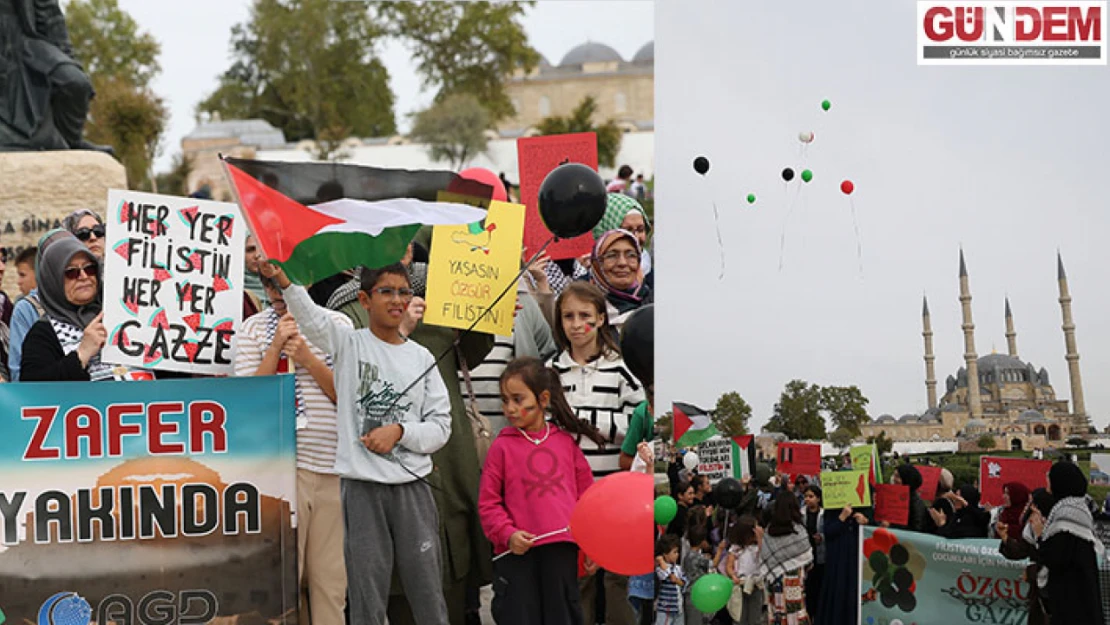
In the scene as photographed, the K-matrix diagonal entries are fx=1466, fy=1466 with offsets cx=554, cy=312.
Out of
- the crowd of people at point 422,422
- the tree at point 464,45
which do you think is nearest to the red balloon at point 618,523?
the crowd of people at point 422,422

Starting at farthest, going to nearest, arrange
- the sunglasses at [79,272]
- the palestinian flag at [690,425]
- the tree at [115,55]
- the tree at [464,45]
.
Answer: the tree at [464,45]
the tree at [115,55]
the sunglasses at [79,272]
the palestinian flag at [690,425]

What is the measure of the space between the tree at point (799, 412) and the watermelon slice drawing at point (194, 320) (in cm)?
208

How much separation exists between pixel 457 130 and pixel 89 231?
108ft

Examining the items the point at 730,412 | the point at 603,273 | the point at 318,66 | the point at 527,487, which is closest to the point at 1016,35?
the point at 730,412

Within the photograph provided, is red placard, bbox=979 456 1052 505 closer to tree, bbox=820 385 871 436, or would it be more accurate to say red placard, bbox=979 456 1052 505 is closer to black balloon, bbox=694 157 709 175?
tree, bbox=820 385 871 436

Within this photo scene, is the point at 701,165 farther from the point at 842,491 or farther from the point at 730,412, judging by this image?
the point at 842,491

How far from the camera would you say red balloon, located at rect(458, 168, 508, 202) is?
222 inches

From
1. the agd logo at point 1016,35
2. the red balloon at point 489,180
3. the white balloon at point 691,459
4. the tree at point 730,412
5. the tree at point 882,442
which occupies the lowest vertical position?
the white balloon at point 691,459

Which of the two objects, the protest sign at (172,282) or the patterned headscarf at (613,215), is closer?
the protest sign at (172,282)

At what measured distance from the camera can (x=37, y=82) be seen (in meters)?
10.2

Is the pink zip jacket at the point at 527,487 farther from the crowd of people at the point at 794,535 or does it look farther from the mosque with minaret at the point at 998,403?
the mosque with minaret at the point at 998,403

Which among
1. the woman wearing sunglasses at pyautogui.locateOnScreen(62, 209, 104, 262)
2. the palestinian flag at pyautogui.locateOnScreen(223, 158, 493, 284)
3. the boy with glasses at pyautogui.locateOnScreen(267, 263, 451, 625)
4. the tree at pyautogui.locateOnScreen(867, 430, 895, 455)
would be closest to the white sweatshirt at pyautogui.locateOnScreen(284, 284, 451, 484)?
the boy with glasses at pyautogui.locateOnScreen(267, 263, 451, 625)

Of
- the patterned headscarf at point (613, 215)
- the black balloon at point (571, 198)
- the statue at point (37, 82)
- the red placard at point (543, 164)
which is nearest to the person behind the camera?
the black balloon at point (571, 198)

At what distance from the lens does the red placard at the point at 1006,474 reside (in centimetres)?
506
